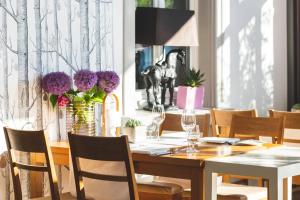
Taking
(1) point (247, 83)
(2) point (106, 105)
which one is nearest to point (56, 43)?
(2) point (106, 105)

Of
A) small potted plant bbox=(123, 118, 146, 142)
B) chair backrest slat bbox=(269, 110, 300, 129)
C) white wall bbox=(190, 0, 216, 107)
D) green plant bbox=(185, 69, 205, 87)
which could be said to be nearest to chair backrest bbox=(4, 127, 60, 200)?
small potted plant bbox=(123, 118, 146, 142)

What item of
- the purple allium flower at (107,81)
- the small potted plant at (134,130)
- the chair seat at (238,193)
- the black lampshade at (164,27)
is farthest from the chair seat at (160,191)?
the black lampshade at (164,27)

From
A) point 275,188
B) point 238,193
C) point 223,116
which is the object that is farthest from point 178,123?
point 275,188

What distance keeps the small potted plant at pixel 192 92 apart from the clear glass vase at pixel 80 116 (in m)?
1.54

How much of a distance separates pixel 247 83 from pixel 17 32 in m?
2.96

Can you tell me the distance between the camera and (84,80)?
4.07 m

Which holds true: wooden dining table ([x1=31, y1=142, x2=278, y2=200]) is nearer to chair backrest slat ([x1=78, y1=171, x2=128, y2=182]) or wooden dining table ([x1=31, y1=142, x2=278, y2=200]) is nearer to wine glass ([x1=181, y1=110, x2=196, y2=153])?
wine glass ([x1=181, y1=110, x2=196, y2=153])

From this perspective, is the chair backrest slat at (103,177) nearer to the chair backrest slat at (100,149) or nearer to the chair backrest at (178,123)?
the chair backrest slat at (100,149)

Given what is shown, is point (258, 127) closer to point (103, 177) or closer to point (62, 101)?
point (62, 101)

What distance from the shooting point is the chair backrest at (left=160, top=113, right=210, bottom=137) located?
14.3ft

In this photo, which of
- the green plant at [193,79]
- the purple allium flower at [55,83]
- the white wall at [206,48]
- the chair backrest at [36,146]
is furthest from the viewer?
the white wall at [206,48]

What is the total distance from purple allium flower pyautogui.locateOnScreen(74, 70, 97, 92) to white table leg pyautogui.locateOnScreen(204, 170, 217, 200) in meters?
1.20

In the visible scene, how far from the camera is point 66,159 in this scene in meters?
3.83

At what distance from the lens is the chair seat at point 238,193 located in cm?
354
